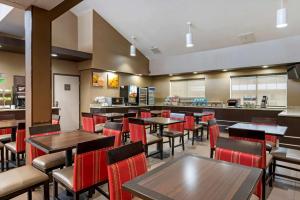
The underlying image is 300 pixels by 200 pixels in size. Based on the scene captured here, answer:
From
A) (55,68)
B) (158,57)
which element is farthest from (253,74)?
(55,68)

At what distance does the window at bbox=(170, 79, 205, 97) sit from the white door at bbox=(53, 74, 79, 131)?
171 inches

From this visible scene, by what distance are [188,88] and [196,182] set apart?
762cm

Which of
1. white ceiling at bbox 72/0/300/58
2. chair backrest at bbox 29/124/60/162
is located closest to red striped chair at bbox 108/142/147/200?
chair backrest at bbox 29/124/60/162

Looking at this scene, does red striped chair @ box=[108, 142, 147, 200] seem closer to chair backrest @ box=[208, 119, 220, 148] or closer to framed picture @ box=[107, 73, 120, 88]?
chair backrest @ box=[208, 119, 220, 148]

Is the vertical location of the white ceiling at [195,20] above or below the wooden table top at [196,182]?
above

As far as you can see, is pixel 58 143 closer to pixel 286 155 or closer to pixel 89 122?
pixel 89 122

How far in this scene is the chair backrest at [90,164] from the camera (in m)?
1.86

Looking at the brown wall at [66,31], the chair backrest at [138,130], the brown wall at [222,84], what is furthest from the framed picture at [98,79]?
the chair backrest at [138,130]

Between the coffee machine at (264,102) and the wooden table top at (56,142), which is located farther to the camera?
the coffee machine at (264,102)

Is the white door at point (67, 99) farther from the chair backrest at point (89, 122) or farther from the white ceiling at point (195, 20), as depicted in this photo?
the chair backrest at point (89, 122)

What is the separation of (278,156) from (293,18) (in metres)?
4.18

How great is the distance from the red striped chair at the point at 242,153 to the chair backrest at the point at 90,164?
1.23 metres

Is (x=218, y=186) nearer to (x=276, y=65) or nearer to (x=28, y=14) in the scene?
(x=28, y=14)

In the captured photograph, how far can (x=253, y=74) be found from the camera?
702 cm
